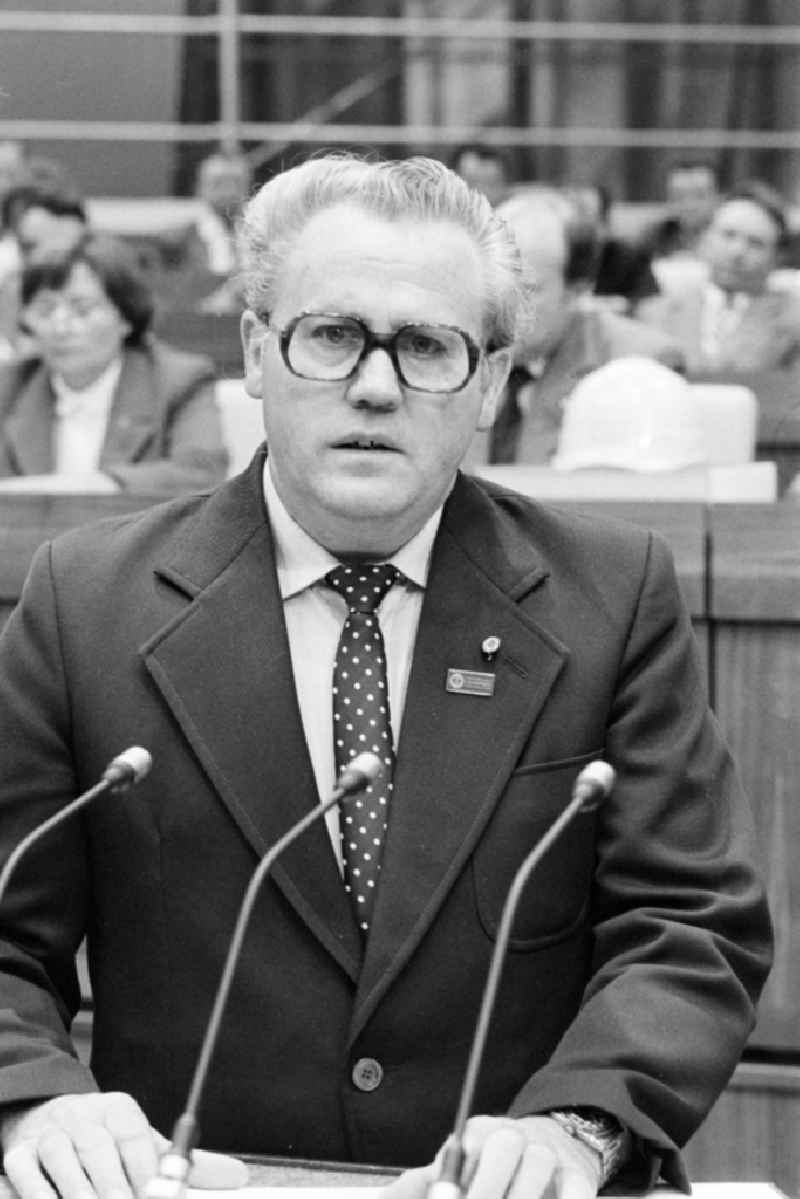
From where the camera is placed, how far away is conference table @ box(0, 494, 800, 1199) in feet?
8.20

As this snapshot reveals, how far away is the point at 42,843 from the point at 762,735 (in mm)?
1067

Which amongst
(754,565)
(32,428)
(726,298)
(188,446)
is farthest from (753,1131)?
(726,298)

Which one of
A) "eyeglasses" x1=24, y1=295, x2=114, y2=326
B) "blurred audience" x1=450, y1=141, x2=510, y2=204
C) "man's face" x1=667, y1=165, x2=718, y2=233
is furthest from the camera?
"man's face" x1=667, y1=165, x2=718, y2=233

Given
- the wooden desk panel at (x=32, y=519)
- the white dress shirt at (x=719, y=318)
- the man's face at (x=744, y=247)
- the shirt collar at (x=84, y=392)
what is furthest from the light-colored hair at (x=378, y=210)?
the man's face at (x=744, y=247)

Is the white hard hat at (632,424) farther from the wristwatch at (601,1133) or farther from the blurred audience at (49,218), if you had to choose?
the blurred audience at (49,218)

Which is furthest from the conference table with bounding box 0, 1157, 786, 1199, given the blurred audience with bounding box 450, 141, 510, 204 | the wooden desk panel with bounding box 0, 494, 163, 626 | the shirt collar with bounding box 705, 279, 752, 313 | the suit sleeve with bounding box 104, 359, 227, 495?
the blurred audience with bounding box 450, 141, 510, 204

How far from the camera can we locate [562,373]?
16.6ft

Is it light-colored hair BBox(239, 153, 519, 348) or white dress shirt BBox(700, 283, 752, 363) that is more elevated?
light-colored hair BBox(239, 153, 519, 348)

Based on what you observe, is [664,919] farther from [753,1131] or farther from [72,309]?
[72,309]

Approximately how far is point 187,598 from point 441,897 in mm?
349

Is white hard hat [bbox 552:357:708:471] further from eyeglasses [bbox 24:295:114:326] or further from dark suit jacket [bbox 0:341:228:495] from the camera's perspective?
eyeglasses [bbox 24:295:114:326]

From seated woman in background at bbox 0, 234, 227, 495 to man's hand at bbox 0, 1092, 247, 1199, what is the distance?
3.54m

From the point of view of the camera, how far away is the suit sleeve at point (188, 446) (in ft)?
14.4

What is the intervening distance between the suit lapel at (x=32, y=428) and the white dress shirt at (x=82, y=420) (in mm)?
26
